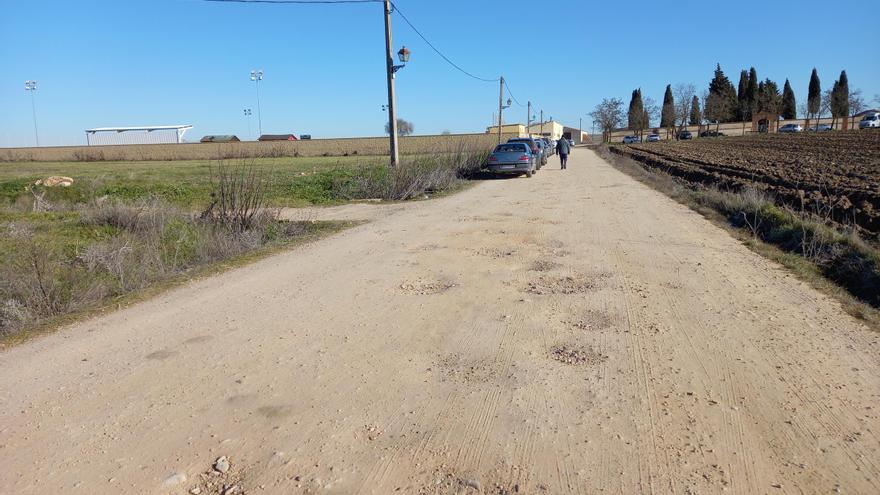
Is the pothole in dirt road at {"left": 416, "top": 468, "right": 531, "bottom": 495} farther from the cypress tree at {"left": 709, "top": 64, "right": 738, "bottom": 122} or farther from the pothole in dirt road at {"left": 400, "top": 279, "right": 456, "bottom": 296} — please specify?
the cypress tree at {"left": 709, "top": 64, "right": 738, "bottom": 122}

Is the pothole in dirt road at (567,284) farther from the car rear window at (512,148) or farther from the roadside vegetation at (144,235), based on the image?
the car rear window at (512,148)

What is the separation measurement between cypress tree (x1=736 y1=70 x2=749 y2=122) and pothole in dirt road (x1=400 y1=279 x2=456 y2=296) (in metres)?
104

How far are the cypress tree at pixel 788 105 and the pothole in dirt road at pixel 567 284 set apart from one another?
106 metres

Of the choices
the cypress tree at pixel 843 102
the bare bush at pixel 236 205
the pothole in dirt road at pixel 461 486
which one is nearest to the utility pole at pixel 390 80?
the bare bush at pixel 236 205

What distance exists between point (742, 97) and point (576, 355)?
362ft

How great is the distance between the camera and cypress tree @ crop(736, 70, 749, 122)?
9688 cm

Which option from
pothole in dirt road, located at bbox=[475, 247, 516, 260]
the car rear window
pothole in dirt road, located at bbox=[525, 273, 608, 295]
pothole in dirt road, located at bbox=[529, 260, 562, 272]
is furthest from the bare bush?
the car rear window

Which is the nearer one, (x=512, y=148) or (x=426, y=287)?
(x=426, y=287)

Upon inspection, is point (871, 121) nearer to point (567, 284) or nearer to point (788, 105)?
point (788, 105)

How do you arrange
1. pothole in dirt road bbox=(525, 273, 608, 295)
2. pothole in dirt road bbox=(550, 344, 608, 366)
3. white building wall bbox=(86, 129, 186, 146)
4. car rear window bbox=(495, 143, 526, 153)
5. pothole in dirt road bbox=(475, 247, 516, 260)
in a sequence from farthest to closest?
white building wall bbox=(86, 129, 186, 146) < car rear window bbox=(495, 143, 526, 153) < pothole in dirt road bbox=(475, 247, 516, 260) < pothole in dirt road bbox=(525, 273, 608, 295) < pothole in dirt road bbox=(550, 344, 608, 366)

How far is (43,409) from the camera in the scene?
12.6ft

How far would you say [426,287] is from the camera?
6730mm

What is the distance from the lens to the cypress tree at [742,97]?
318 ft

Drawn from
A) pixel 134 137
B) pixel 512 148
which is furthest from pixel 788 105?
pixel 134 137
